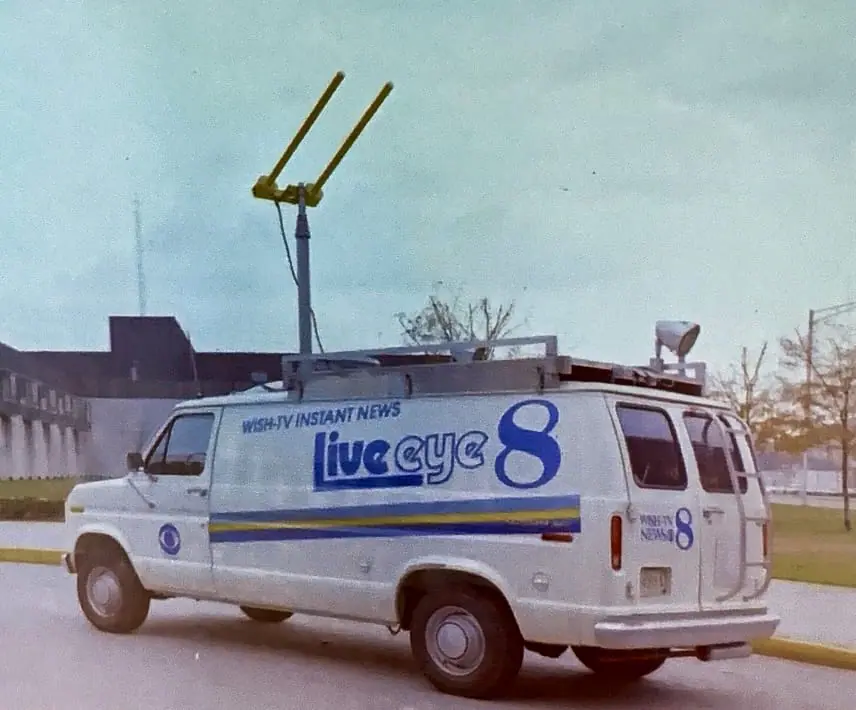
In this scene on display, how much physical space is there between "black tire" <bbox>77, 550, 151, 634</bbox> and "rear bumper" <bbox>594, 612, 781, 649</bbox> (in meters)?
4.08

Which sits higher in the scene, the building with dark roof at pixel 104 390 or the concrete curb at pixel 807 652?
the building with dark roof at pixel 104 390

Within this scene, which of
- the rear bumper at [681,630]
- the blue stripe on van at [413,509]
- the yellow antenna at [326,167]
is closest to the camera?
the rear bumper at [681,630]

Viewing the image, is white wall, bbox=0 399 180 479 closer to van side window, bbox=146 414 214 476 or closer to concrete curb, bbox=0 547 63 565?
concrete curb, bbox=0 547 63 565

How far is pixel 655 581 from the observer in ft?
20.1

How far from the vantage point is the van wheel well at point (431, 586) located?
21.0 feet

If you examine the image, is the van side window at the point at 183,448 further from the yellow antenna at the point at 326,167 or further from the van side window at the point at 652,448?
the van side window at the point at 652,448

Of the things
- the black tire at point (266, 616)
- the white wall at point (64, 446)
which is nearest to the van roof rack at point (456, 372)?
the black tire at point (266, 616)

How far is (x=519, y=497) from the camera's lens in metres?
6.24

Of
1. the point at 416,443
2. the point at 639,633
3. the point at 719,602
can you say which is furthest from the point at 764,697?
the point at 416,443

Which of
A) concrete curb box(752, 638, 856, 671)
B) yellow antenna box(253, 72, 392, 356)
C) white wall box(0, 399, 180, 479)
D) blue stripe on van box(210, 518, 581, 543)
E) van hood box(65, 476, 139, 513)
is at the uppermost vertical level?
yellow antenna box(253, 72, 392, 356)

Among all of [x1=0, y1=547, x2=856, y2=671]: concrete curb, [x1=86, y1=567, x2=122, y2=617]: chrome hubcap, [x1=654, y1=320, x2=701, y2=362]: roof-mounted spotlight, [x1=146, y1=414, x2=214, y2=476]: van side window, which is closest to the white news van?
[x1=146, y1=414, x2=214, y2=476]: van side window

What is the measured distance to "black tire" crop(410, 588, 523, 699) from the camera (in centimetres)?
627

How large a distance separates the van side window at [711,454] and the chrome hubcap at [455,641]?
5.23 ft

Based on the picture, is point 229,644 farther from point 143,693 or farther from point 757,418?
point 757,418
